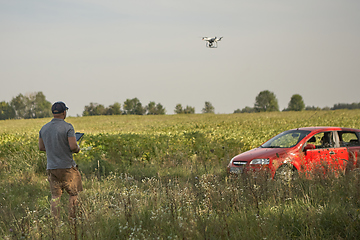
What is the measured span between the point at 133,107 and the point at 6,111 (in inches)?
1609

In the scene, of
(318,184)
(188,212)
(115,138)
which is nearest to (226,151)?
(115,138)

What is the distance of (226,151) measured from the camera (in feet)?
44.2

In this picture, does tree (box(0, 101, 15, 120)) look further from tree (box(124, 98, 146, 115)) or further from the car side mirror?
the car side mirror

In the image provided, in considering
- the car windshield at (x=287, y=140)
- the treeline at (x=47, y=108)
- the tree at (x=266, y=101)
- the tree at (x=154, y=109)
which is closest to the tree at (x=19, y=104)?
the treeline at (x=47, y=108)

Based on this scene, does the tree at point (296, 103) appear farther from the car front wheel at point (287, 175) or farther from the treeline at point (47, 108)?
the car front wheel at point (287, 175)

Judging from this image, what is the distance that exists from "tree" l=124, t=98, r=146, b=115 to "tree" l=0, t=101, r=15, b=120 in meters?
36.5

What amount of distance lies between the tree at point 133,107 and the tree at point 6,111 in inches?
1437

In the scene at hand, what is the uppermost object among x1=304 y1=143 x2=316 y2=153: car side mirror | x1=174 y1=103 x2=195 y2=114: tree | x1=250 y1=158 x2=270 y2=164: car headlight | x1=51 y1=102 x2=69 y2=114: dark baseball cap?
x1=174 y1=103 x2=195 y2=114: tree

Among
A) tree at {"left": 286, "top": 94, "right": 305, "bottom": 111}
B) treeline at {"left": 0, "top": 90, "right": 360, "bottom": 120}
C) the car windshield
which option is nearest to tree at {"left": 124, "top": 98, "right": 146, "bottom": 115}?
treeline at {"left": 0, "top": 90, "right": 360, "bottom": 120}

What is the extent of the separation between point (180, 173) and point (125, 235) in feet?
18.4

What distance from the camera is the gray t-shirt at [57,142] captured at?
571 centimetres

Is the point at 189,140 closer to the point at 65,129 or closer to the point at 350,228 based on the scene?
the point at 65,129

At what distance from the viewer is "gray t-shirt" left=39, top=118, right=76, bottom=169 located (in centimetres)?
571

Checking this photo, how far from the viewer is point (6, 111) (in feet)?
353
